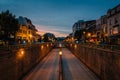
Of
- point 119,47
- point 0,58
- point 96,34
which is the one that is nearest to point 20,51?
point 0,58

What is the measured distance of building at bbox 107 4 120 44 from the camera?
56.2 m

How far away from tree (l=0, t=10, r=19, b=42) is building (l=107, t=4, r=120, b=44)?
97.3 ft

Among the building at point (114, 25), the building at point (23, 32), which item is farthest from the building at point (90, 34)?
the building at point (23, 32)

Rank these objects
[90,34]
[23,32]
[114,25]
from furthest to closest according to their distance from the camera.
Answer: [23,32], [90,34], [114,25]

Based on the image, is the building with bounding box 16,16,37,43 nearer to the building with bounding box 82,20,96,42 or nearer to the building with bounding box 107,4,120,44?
the building with bounding box 82,20,96,42

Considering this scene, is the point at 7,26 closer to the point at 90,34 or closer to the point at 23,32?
the point at 23,32

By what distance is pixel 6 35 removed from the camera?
58156mm

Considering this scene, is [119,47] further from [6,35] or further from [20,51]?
[6,35]

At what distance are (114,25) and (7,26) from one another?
31792 mm

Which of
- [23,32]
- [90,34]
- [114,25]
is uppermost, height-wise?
[23,32]

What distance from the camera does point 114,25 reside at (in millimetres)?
59344

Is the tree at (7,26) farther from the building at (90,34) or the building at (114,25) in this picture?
the building at (90,34)

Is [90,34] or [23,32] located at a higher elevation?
[23,32]

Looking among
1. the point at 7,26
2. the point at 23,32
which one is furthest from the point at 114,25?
the point at 23,32
